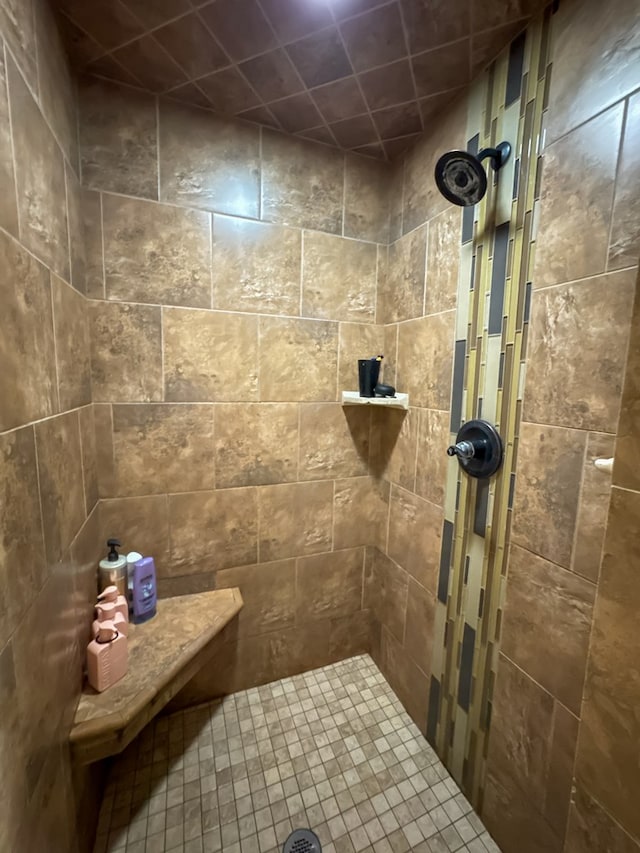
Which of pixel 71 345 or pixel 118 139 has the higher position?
pixel 118 139

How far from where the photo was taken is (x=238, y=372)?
124cm

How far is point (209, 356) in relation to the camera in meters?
1.20

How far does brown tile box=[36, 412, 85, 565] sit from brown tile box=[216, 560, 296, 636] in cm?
66

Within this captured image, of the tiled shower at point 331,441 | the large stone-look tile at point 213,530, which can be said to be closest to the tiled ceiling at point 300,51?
the tiled shower at point 331,441

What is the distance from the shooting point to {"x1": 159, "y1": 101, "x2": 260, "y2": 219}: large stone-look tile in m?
1.09

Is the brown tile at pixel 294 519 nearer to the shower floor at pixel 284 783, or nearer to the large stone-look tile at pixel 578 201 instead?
the shower floor at pixel 284 783

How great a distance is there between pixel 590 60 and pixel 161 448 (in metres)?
1.49

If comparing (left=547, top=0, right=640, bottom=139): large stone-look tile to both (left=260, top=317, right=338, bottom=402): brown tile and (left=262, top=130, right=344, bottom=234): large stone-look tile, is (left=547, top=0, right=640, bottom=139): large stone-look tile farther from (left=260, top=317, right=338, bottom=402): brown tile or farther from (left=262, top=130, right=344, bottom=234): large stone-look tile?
(left=260, top=317, right=338, bottom=402): brown tile

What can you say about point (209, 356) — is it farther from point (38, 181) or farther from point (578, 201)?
point (578, 201)

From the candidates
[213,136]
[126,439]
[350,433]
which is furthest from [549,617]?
[213,136]

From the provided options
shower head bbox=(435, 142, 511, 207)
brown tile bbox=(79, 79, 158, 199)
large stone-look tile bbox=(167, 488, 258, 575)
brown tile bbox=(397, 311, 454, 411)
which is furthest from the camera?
large stone-look tile bbox=(167, 488, 258, 575)

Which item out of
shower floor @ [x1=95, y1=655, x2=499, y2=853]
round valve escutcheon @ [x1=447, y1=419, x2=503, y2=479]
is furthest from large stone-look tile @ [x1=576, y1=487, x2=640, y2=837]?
shower floor @ [x1=95, y1=655, x2=499, y2=853]

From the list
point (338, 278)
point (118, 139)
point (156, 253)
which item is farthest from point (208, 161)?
point (338, 278)

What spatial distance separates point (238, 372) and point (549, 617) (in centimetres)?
117
